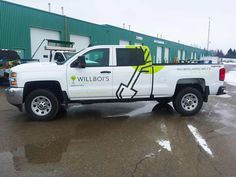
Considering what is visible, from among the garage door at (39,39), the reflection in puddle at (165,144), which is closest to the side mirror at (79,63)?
the reflection in puddle at (165,144)

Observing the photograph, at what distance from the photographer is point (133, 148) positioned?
167 inches

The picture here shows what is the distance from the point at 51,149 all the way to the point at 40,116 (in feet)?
6.54

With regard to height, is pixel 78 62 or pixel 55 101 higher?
pixel 78 62

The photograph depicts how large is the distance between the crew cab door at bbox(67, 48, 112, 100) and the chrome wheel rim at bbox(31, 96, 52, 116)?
660 millimetres

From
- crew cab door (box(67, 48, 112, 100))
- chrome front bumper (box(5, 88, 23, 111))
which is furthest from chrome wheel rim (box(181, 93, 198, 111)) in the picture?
chrome front bumper (box(5, 88, 23, 111))

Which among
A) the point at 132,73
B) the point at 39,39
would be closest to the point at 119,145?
the point at 132,73

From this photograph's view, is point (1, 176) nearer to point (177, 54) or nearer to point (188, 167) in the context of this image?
point (188, 167)

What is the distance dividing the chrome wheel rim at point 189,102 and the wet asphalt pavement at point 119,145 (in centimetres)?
33

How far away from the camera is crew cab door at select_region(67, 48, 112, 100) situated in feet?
19.5

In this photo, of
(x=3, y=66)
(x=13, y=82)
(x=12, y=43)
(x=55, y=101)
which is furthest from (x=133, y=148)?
(x=12, y=43)

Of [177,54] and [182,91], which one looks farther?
[177,54]

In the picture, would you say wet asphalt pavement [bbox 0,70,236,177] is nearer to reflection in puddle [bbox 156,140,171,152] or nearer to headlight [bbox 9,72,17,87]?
reflection in puddle [bbox 156,140,171,152]

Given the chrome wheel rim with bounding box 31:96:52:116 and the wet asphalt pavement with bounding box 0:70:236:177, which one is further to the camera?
the chrome wheel rim with bounding box 31:96:52:116

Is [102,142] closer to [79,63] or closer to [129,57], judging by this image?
[79,63]
